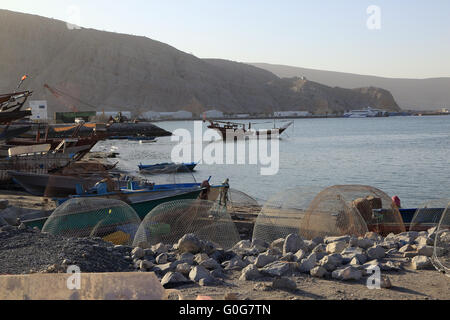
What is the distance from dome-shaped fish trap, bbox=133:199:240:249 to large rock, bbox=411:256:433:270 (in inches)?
112

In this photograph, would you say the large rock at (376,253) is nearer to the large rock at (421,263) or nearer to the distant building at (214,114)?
the large rock at (421,263)

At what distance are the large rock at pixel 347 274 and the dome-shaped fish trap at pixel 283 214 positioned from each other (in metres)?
2.59

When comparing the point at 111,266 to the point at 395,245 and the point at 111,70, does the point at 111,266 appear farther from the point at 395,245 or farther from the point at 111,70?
the point at 111,70

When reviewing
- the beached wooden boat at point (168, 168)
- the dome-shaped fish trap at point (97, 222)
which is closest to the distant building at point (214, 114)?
the beached wooden boat at point (168, 168)

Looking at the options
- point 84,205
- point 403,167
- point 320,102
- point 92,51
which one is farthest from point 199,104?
point 84,205

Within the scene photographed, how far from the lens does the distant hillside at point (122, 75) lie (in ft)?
386

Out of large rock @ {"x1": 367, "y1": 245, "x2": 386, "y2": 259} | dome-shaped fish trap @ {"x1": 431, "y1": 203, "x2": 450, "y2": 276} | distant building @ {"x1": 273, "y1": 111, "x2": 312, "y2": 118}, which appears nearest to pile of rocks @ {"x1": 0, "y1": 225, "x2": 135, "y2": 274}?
large rock @ {"x1": 367, "y1": 245, "x2": 386, "y2": 259}

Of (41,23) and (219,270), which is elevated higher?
(41,23)

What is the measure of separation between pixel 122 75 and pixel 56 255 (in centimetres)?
12190

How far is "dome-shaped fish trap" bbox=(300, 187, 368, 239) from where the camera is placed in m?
8.30

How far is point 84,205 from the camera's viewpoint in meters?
9.02

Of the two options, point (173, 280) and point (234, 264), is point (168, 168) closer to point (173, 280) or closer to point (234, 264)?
point (234, 264)

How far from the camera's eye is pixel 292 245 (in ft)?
22.0

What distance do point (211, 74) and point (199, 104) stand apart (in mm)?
21471
